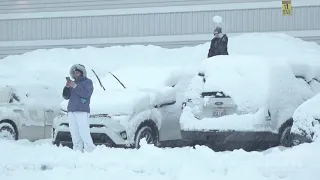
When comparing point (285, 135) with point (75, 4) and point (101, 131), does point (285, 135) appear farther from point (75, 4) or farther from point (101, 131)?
point (75, 4)

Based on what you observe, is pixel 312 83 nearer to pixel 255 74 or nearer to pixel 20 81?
pixel 255 74

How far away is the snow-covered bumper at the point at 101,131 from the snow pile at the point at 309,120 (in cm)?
282

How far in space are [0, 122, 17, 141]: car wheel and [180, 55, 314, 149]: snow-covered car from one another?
407cm

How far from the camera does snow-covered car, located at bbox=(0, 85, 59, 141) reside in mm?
11141

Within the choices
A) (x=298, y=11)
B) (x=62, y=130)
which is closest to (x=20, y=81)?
(x=62, y=130)

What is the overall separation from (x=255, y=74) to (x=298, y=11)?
7.91 meters

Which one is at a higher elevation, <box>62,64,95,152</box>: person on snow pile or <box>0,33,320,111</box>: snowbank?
<box>0,33,320,111</box>: snowbank

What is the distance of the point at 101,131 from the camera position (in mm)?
8953

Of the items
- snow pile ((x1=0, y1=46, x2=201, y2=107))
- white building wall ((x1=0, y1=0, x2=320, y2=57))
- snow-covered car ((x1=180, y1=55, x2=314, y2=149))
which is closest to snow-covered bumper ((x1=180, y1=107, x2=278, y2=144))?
snow-covered car ((x1=180, y1=55, x2=314, y2=149))

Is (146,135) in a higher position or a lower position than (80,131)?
lower

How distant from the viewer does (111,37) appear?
17531mm

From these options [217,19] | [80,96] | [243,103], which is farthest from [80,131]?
[217,19]

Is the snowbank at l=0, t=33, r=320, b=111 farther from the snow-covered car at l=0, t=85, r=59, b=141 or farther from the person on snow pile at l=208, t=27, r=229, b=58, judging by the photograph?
the person on snow pile at l=208, t=27, r=229, b=58

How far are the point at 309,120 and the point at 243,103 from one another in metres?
1.54
